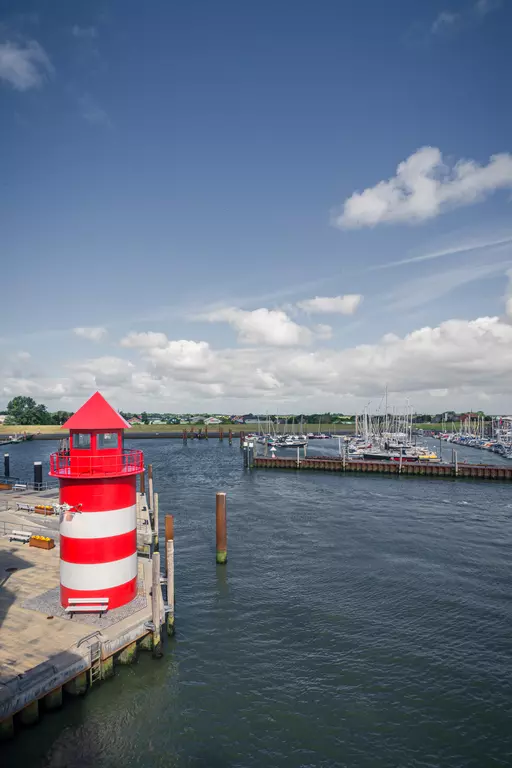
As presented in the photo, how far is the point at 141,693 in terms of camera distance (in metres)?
17.3

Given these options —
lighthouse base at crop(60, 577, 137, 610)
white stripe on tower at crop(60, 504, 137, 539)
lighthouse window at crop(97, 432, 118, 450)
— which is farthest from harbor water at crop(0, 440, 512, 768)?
lighthouse window at crop(97, 432, 118, 450)

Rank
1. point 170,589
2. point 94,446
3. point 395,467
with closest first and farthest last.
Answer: point 94,446
point 170,589
point 395,467

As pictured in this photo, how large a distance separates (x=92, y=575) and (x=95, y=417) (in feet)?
20.0

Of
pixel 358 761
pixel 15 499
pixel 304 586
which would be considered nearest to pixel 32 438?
pixel 15 499

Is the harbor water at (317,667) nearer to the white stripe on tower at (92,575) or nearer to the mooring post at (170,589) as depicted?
the mooring post at (170,589)

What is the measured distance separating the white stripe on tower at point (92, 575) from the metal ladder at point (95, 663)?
2673 mm

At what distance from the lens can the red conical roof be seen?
19.1 meters

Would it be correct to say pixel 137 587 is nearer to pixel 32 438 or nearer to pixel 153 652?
pixel 153 652

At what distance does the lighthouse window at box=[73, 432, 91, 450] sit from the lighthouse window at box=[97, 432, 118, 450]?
16.8 inches

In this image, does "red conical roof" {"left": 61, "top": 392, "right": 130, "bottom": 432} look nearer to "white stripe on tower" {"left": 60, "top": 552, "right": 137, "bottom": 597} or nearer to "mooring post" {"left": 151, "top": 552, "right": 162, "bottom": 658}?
"white stripe on tower" {"left": 60, "top": 552, "right": 137, "bottom": 597}

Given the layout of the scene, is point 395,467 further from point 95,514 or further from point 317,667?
point 95,514

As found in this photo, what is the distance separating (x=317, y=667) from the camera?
64.6ft

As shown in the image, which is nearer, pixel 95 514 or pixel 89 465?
pixel 95 514

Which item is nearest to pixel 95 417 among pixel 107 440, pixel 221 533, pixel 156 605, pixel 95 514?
pixel 107 440
